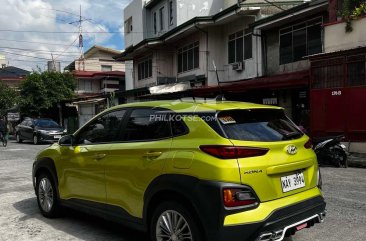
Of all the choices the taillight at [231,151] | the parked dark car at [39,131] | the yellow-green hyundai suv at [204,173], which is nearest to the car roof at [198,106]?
the yellow-green hyundai suv at [204,173]

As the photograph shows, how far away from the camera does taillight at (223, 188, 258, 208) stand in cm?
377

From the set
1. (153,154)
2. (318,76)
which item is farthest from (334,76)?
(153,154)

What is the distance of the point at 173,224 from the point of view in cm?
418

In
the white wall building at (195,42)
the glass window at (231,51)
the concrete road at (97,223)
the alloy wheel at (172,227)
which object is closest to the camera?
the alloy wheel at (172,227)

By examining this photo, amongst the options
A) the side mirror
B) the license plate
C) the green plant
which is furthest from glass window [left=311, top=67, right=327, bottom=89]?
the license plate

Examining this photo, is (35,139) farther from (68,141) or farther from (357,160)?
(68,141)

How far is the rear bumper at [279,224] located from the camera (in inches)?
148

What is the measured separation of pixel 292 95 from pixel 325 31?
373 cm

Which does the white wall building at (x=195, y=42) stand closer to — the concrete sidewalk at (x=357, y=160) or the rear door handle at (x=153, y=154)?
the concrete sidewalk at (x=357, y=160)

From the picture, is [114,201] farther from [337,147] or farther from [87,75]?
[87,75]

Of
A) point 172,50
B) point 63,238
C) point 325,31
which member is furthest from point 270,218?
point 172,50

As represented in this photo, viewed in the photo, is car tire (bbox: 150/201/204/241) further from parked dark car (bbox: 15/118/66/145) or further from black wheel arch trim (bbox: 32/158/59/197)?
parked dark car (bbox: 15/118/66/145)

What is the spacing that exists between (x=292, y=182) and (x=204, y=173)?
3.25 ft

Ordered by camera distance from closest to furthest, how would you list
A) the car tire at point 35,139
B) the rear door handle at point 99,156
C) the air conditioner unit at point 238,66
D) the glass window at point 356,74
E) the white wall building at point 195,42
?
the rear door handle at point 99,156, the glass window at point 356,74, the white wall building at point 195,42, the air conditioner unit at point 238,66, the car tire at point 35,139
